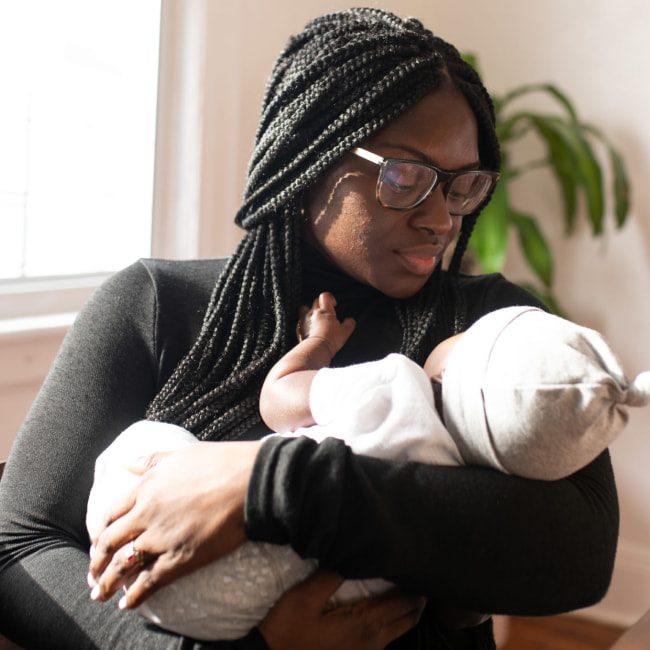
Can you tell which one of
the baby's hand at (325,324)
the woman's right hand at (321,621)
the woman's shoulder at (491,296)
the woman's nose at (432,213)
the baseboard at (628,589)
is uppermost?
the woman's nose at (432,213)

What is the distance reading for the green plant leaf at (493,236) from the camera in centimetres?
224

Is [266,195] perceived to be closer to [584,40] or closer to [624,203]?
[624,203]

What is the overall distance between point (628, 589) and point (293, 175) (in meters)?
2.11

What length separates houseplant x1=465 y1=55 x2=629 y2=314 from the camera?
7.47 ft

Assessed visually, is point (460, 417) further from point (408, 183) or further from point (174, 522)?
point (408, 183)

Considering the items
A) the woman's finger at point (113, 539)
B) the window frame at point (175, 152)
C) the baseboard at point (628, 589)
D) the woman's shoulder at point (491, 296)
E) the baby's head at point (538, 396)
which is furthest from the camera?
the baseboard at point (628, 589)

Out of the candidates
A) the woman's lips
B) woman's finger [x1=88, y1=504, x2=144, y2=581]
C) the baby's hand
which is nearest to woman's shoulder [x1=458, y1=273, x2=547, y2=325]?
the woman's lips

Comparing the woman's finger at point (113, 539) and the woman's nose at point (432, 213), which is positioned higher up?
the woman's nose at point (432, 213)

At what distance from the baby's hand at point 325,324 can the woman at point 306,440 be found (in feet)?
0.11

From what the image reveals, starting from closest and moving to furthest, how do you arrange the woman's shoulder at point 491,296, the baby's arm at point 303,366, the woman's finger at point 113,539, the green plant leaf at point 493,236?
the woman's finger at point 113,539 → the baby's arm at point 303,366 → the woman's shoulder at point 491,296 → the green plant leaf at point 493,236

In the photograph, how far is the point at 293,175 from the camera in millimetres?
1244

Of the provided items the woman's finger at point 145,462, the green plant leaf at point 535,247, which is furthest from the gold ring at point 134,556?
the green plant leaf at point 535,247

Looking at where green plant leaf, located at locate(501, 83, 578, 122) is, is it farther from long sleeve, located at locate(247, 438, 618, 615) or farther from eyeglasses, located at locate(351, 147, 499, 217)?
long sleeve, located at locate(247, 438, 618, 615)

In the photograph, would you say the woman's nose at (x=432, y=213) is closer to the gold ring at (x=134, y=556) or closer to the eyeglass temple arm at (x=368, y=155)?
the eyeglass temple arm at (x=368, y=155)
